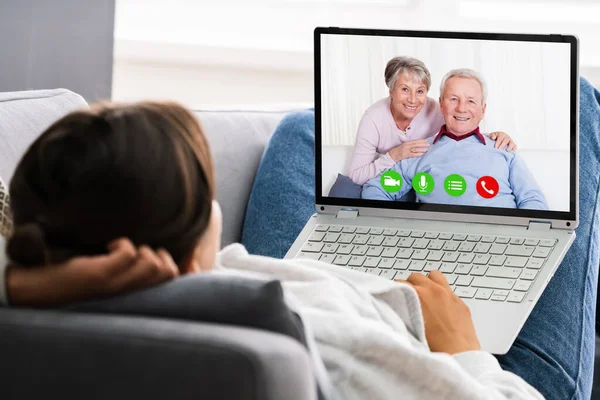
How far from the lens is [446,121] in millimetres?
1465

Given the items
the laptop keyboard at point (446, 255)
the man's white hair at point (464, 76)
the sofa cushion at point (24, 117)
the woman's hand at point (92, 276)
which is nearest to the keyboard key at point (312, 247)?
the laptop keyboard at point (446, 255)

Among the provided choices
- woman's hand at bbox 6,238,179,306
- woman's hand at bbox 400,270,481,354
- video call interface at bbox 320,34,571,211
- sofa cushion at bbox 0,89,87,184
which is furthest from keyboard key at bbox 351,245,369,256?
woman's hand at bbox 6,238,179,306

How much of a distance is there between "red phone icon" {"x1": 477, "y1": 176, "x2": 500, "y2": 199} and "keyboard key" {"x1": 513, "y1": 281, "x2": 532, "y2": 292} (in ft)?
0.61

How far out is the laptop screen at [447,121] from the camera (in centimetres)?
143

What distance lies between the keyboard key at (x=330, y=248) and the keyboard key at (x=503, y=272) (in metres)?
0.25

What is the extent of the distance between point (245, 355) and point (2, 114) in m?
0.95

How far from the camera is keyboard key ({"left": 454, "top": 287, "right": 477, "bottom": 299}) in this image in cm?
132

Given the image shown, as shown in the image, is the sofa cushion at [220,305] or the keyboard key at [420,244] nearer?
the sofa cushion at [220,305]

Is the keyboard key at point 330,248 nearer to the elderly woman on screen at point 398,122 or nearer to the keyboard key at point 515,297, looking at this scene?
the elderly woman on screen at point 398,122

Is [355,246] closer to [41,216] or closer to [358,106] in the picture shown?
[358,106]

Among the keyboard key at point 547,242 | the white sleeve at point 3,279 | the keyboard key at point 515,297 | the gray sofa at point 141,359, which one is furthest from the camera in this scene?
the keyboard key at point 547,242

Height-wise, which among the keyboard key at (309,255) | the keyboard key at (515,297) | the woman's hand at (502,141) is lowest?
the keyboard key at (515,297)

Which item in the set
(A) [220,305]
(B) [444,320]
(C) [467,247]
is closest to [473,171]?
(C) [467,247]

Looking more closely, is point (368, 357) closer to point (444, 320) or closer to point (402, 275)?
point (444, 320)
